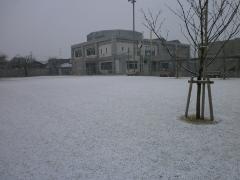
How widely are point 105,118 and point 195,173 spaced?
3265mm

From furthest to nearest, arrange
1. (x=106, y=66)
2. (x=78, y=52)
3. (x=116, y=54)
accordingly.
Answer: (x=78, y=52)
(x=106, y=66)
(x=116, y=54)

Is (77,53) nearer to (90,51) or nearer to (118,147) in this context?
(90,51)

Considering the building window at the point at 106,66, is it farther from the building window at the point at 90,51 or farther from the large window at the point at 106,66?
the building window at the point at 90,51

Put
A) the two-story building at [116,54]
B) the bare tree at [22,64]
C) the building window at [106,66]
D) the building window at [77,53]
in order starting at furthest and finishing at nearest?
the building window at [77,53], the bare tree at [22,64], the building window at [106,66], the two-story building at [116,54]

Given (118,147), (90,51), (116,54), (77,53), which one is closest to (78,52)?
(77,53)

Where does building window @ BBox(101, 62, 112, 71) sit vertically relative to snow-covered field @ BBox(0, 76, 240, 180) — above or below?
above

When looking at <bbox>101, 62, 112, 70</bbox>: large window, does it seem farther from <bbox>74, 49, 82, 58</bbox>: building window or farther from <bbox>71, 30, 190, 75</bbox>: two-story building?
<bbox>74, 49, 82, 58</bbox>: building window

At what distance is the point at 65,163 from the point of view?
3160mm

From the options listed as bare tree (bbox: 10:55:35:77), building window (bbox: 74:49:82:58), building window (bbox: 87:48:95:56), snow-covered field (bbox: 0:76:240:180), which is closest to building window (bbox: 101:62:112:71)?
building window (bbox: 87:48:95:56)

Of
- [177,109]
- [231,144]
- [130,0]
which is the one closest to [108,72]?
[130,0]

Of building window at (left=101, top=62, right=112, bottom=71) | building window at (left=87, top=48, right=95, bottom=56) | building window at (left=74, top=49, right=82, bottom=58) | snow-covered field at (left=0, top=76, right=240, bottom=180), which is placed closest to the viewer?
snow-covered field at (left=0, top=76, right=240, bottom=180)

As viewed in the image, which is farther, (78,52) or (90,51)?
(78,52)

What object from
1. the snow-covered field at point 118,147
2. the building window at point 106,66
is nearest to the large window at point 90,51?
the building window at point 106,66

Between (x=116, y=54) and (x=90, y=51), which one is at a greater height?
(x=90, y=51)
